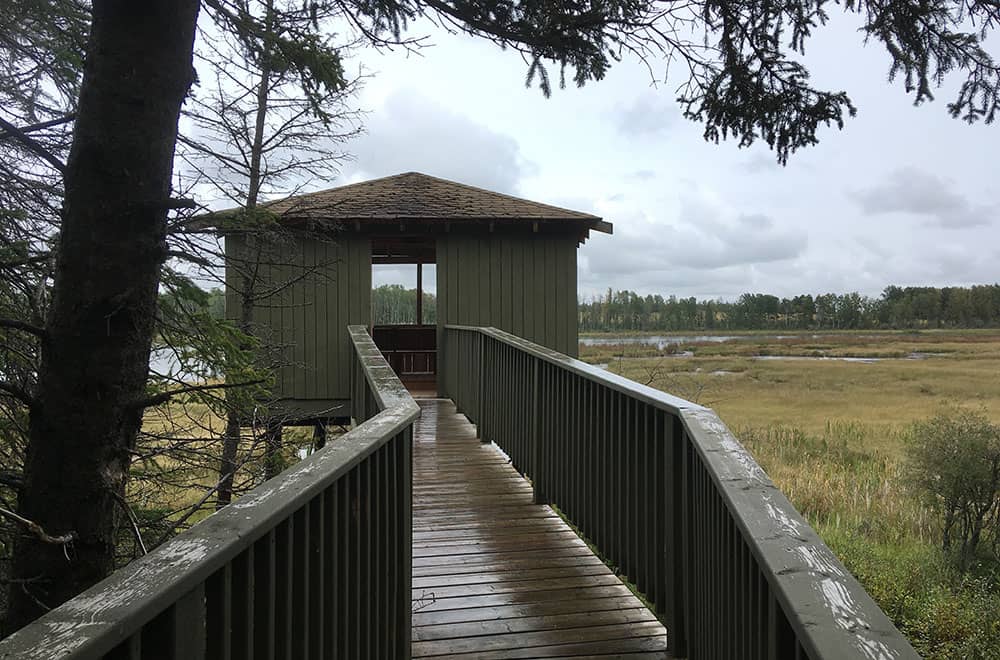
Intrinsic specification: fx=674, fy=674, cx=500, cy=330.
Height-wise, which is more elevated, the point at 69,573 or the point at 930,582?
the point at 69,573

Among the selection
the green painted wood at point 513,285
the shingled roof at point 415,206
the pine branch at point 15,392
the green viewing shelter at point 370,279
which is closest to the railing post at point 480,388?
the green viewing shelter at point 370,279

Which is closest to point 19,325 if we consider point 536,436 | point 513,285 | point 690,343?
point 536,436

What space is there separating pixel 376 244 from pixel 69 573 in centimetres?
1154

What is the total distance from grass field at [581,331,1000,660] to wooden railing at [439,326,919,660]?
236 inches

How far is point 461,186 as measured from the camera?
13.6m

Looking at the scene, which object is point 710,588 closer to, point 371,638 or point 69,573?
point 371,638

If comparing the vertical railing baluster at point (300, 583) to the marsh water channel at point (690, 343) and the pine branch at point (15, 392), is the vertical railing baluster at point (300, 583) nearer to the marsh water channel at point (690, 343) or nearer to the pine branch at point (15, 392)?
the pine branch at point (15, 392)

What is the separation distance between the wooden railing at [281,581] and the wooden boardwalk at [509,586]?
1.73ft

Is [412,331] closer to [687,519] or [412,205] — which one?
[412,205]

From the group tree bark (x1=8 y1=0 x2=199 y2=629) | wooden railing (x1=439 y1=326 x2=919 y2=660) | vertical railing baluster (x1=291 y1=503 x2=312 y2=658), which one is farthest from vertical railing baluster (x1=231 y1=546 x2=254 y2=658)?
tree bark (x1=8 y1=0 x2=199 y2=629)

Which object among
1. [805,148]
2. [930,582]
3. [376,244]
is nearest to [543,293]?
[376,244]

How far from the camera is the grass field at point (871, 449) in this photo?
846cm

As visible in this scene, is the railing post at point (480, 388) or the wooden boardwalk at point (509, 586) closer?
the wooden boardwalk at point (509, 586)

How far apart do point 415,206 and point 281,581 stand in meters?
10.2
